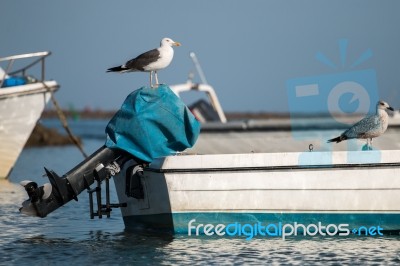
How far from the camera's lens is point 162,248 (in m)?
12.0

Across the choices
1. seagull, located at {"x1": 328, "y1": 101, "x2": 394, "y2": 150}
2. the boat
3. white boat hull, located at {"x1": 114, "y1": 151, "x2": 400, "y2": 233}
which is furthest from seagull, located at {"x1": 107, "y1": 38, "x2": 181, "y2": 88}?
seagull, located at {"x1": 328, "y1": 101, "x2": 394, "y2": 150}

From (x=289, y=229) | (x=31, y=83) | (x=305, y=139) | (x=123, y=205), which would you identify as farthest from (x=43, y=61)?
(x=289, y=229)

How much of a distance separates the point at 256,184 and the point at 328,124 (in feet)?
45.8

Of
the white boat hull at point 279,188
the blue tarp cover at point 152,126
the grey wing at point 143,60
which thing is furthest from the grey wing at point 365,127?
the grey wing at point 143,60

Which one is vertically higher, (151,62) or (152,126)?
(151,62)

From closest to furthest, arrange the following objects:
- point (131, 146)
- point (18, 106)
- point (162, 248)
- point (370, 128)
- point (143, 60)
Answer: point (162, 248), point (131, 146), point (370, 128), point (143, 60), point (18, 106)

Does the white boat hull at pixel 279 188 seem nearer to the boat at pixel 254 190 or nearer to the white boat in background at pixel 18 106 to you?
the boat at pixel 254 190

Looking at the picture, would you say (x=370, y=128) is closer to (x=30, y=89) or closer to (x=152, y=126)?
(x=152, y=126)

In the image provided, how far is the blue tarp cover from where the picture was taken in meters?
12.5

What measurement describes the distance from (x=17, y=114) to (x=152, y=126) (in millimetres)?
11760

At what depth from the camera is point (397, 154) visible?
39.4 feet

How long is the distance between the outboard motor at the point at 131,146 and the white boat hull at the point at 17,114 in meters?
10.7

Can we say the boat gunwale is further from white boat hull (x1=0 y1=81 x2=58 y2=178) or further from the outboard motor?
the outboard motor

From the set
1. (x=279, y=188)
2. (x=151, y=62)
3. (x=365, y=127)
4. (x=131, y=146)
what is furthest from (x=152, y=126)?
(x=365, y=127)
